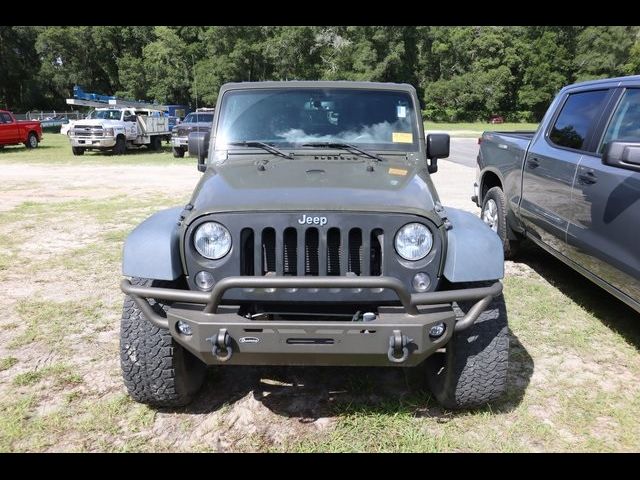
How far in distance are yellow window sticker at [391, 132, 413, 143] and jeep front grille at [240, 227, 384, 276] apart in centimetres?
128

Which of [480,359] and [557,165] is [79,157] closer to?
[557,165]

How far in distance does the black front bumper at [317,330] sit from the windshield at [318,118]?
151 cm

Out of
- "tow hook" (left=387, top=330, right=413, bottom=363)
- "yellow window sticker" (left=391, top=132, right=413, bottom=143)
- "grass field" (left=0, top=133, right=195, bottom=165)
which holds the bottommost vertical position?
"grass field" (left=0, top=133, right=195, bottom=165)

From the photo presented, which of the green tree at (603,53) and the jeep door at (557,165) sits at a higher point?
the green tree at (603,53)

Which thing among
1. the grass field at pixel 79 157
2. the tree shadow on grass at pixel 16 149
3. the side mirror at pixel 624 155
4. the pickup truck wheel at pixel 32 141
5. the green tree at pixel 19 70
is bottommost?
the grass field at pixel 79 157

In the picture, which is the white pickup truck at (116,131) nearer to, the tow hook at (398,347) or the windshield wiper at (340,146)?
the windshield wiper at (340,146)

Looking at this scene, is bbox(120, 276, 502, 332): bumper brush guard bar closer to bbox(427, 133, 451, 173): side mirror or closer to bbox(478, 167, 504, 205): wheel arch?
bbox(427, 133, 451, 173): side mirror

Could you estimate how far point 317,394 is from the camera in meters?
3.10

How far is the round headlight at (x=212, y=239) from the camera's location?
8.36 ft

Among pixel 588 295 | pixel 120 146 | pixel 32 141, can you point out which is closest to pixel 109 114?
pixel 120 146

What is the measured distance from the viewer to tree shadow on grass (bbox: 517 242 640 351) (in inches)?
160

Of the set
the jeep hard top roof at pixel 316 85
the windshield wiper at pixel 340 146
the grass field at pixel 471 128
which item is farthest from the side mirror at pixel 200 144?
the grass field at pixel 471 128

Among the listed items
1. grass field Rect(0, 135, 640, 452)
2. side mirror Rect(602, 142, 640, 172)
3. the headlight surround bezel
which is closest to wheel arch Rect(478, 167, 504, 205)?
grass field Rect(0, 135, 640, 452)
